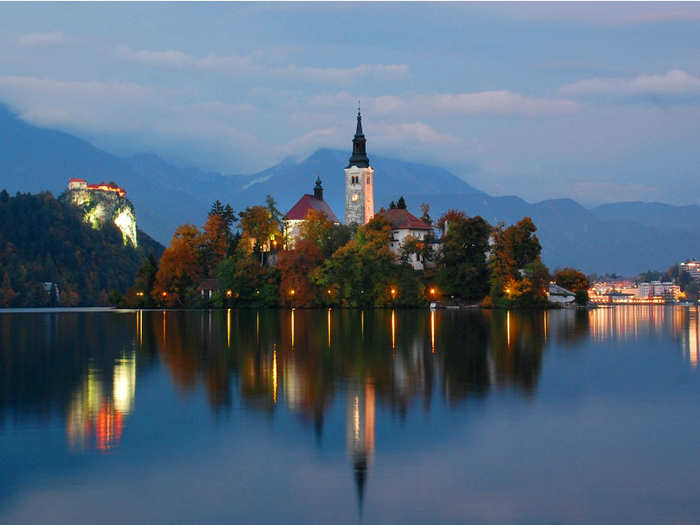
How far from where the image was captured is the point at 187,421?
19.0 meters

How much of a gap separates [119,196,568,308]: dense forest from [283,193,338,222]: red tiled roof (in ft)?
30.5

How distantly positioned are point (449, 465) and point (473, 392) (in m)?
8.11

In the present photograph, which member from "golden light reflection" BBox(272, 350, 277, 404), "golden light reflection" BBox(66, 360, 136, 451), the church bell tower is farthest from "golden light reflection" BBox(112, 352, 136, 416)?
the church bell tower

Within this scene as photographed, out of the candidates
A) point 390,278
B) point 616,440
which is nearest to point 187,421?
point 616,440

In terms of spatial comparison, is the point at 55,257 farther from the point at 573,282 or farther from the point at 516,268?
the point at 516,268

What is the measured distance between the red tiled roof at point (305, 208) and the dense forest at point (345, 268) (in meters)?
9.30

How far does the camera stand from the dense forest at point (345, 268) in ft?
304

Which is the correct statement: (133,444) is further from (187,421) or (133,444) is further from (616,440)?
(616,440)

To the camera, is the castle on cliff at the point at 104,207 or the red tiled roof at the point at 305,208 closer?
the red tiled roof at the point at 305,208

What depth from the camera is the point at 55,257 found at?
152875 mm

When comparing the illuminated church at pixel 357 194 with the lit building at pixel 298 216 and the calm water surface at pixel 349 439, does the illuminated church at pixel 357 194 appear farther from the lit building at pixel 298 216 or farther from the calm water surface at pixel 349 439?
the calm water surface at pixel 349 439

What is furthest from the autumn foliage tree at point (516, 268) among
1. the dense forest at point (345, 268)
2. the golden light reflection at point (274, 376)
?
the golden light reflection at point (274, 376)

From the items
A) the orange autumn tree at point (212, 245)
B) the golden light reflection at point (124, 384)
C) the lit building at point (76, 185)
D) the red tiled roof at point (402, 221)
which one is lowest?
the golden light reflection at point (124, 384)

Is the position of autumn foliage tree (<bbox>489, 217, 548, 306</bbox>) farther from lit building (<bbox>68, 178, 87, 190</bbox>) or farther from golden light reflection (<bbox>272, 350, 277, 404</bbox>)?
lit building (<bbox>68, 178, 87, 190</bbox>)
